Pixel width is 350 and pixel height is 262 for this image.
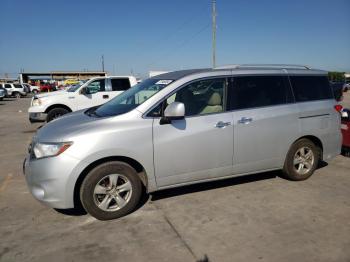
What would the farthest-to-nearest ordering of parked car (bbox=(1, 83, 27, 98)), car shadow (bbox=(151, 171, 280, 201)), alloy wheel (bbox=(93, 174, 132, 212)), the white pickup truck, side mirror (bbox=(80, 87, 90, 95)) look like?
1. parked car (bbox=(1, 83, 27, 98))
2. side mirror (bbox=(80, 87, 90, 95))
3. the white pickup truck
4. car shadow (bbox=(151, 171, 280, 201))
5. alloy wheel (bbox=(93, 174, 132, 212))

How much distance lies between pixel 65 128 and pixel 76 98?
740cm

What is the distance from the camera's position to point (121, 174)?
385 centimetres

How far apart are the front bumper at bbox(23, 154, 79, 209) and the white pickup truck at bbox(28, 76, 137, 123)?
722cm

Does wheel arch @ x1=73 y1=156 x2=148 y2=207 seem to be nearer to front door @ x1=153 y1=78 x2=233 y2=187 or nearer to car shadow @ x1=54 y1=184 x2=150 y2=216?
car shadow @ x1=54 y1=184 x2=150 y2=216

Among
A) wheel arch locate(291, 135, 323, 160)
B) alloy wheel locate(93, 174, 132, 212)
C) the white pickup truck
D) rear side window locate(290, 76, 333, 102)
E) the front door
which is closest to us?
alloy wheel locate(93, 174, 132, 212)

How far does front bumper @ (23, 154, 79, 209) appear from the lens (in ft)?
11.7

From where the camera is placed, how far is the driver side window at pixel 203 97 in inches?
166

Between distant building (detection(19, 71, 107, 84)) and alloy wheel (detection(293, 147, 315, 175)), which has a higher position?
distant building (detection(19, 71, 107, 84))

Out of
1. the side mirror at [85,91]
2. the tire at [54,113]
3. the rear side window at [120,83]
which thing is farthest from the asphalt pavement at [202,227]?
the rear side window at [120,83]

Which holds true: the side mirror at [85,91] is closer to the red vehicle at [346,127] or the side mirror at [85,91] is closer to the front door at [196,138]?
the front door at [196,138]

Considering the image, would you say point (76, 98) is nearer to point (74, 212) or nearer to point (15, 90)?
point (74, 212)

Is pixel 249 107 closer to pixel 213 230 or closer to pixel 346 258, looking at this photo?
pixel 213 230

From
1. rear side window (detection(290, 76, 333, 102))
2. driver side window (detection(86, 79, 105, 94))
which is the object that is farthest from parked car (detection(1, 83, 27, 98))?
rear side window (detection(290, 76, 333, 102))

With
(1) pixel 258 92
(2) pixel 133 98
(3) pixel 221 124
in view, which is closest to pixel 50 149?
(2) pixel 133 98
